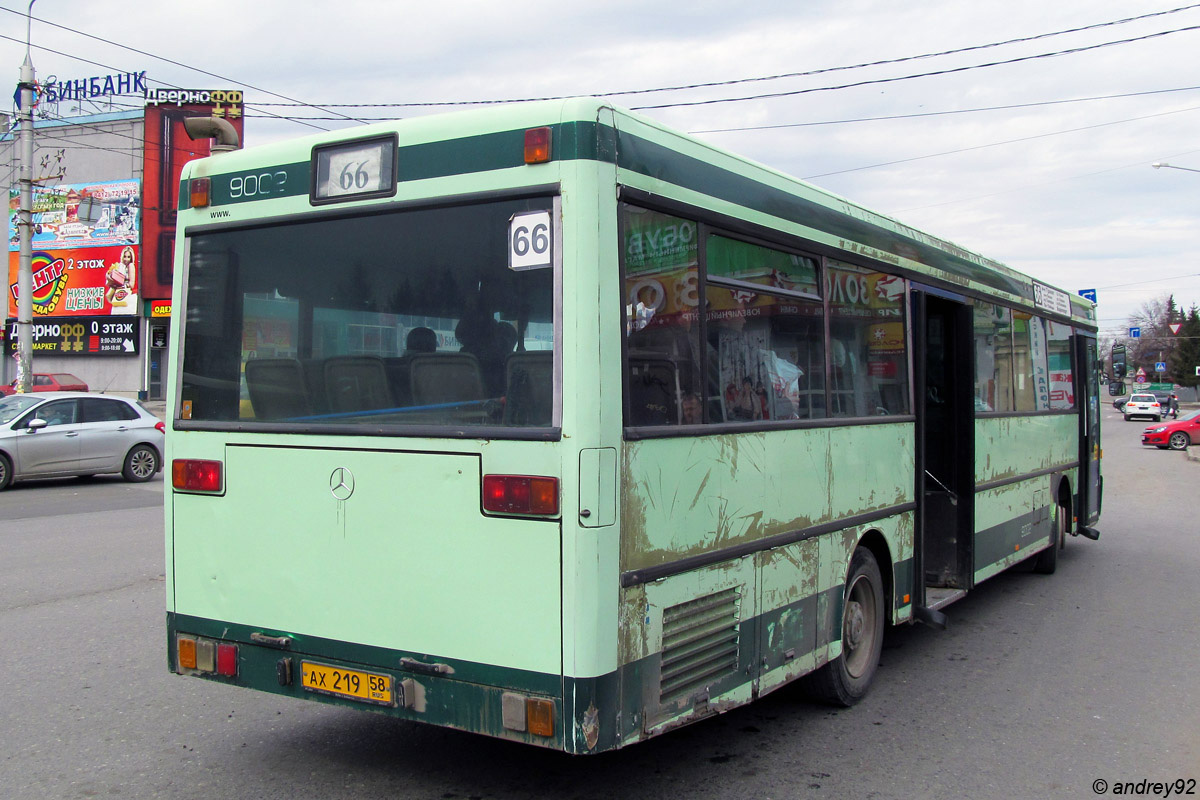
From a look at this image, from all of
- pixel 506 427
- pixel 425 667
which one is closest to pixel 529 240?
pixel 506 427

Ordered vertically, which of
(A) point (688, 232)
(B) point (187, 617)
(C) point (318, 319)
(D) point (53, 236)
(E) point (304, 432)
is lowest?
(B) point (187, 617)

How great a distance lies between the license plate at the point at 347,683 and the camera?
4133mm

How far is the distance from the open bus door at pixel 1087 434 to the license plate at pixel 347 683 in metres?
9.26

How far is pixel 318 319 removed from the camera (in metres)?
4.48

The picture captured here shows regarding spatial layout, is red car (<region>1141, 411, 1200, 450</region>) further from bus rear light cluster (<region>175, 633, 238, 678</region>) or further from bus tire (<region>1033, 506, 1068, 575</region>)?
bus rear light cluster (<region>175, 633, 238, 678</region>)

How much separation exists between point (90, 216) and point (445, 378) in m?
42.0

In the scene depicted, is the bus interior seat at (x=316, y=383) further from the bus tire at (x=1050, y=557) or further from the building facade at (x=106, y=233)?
the building facade at (x=106, y=233)

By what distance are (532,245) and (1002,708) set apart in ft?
13.4

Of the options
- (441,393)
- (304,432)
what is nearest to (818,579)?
(441,393)

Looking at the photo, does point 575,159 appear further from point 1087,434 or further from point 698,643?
point 1087,434

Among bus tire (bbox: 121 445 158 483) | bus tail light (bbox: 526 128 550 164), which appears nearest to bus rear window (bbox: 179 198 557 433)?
bus tail light (bbox: 526 128 550 164)

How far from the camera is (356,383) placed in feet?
14.3

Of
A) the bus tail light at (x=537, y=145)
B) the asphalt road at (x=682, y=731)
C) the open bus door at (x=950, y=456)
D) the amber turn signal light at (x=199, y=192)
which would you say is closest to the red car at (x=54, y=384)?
the asphalt road at (x=682, y=731)

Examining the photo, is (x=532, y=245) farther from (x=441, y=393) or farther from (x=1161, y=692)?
(x=1161, y=692)
